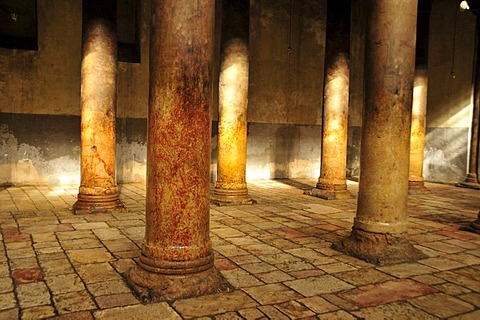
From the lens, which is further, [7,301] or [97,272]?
[97,272]

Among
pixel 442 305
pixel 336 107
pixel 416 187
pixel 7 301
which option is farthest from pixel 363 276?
pixel 416 187

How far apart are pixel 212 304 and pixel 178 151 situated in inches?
53.9

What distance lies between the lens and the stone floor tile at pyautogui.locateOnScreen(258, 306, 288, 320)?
352 cm

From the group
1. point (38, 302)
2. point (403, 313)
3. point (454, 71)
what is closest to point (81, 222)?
point (38, 302)

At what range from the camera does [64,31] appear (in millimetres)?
11266

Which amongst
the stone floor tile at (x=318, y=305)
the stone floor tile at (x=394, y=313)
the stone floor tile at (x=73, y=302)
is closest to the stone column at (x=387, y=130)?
the stone floor tile at (x=394, y=313)

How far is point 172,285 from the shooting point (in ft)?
12.8

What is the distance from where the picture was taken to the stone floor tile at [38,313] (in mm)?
3424

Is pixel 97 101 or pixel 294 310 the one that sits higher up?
pixel 97 101

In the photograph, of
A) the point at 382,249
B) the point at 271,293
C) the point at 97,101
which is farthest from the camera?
the point at 97,101

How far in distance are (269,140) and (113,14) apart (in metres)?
7.32

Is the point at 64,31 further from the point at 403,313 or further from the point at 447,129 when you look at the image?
the point at 447,129

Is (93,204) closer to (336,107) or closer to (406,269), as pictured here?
(406,269)

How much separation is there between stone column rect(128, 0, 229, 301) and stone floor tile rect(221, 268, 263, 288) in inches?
9.7
